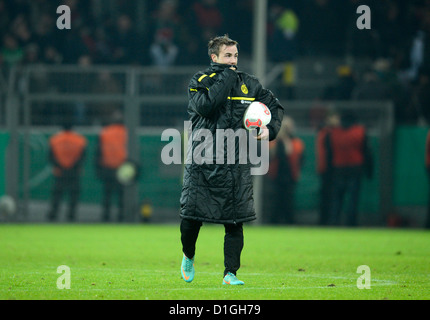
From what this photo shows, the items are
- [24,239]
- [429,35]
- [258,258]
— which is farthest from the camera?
[429,35]

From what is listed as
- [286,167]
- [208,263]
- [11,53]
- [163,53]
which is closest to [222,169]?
[208,263]

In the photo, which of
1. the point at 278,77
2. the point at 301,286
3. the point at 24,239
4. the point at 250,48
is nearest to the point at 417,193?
the point at 278,77

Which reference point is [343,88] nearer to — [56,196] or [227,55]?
[56,196]

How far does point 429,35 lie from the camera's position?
20.8 m

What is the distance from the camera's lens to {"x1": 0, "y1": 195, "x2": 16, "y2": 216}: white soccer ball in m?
17.8

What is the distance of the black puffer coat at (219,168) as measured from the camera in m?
7.67

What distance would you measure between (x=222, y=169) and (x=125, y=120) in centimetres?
1090

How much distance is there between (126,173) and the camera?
1819cm

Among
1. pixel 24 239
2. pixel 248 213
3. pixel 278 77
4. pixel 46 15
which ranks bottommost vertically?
pixel 24 239

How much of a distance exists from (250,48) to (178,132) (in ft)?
18.4

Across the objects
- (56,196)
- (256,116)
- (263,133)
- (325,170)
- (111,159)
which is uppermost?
(256,116)

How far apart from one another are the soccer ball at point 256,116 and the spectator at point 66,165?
10662 mm
